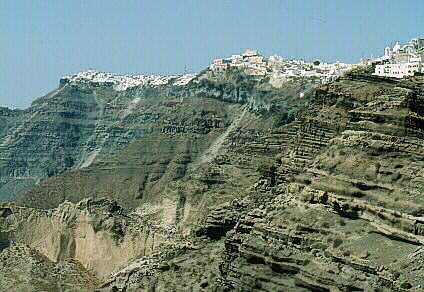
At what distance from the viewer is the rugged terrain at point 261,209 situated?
30.0 m

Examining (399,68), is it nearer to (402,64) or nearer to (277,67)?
(402,64)

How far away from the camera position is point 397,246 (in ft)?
95.6

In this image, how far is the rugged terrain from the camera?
30.0 m

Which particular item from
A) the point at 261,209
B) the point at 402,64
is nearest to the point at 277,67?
the point at 402,64

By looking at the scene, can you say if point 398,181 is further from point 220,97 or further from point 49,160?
point 49,160

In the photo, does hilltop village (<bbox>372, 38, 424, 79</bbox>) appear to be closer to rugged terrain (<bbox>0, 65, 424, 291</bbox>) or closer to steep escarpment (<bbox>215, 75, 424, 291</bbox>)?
rugged terrain (<bbox>0, 65, 424, 291</bbox>)

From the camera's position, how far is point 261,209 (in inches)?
1467

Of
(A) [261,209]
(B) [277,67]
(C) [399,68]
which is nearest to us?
(A) [261,209]

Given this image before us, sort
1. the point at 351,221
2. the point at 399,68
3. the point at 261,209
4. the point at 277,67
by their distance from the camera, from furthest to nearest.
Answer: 1. the point at 277,67
2. the point at 399,68
3. the point at 261,209
4. the point at 351,221

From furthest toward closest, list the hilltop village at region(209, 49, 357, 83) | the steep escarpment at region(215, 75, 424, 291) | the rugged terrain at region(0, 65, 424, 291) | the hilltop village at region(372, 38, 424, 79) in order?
the hilltop village at region(209, 49, 357, 83) < the hilltop village at region(372, 38, 424, 79) < the rugged terrain at region(0, 65, 424, 291) < the steep escarpment at region(215, 75, 424, 291)

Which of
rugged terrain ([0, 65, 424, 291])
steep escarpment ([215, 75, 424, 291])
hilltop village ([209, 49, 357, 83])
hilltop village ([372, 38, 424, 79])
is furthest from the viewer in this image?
hilltop village ([209, 49, 357, 83])

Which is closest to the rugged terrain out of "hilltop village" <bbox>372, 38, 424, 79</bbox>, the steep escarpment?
the steep escarpment

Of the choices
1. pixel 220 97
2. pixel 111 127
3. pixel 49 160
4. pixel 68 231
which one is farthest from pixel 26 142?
pixel 68 231

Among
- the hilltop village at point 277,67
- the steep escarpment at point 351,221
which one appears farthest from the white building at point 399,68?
the hilltop village at point 277,67
